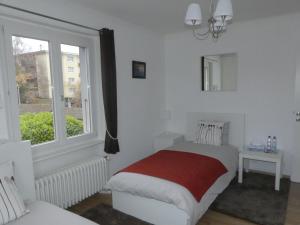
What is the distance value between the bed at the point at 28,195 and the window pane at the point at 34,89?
0.43m

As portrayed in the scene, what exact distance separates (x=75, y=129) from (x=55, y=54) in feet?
3.07

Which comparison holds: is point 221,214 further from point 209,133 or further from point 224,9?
point 224,9

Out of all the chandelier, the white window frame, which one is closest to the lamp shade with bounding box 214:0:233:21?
the chandelier

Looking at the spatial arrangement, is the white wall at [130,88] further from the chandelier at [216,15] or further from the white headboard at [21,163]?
the chandelier at [216,15]

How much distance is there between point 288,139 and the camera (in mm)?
3479

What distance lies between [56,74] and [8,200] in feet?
4.73

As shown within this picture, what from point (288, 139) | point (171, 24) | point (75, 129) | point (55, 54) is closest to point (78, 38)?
point (55, 54)

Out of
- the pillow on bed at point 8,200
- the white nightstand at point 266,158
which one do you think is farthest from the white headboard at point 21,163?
the white nightstand at point 266,158

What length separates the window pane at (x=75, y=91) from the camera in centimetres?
288

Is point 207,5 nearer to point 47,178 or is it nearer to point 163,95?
point 163,95

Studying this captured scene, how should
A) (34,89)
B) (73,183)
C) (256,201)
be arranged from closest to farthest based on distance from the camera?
(34,89) < (73,183) < (256,201)

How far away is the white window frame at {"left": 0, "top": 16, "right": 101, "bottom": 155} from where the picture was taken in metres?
2.28

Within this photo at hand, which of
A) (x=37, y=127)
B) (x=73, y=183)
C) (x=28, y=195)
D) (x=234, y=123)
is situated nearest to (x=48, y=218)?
(x=28, y=195)

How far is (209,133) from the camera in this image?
370 cm
